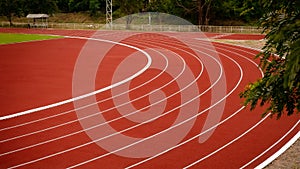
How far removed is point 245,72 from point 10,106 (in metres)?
11.5

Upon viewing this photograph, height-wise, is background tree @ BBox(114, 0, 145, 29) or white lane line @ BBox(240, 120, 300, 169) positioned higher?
background tree @ BBox(114, 0, 145, 29)

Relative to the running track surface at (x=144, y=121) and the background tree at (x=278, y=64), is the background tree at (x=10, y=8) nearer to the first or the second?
the running track surface at (x=144, y=121)

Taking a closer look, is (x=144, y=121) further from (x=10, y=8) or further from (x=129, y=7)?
(x=10, y=8)

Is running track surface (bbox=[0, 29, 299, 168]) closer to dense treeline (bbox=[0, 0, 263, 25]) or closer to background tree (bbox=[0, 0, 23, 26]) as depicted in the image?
dense treeline (bbox=[0, 0, 263, 25])

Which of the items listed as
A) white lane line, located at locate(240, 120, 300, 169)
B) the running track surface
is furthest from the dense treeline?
white lane line, located at locate(240, 120, 300, 169)

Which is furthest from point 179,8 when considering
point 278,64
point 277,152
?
point 278,64

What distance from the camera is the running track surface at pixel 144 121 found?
8.70 m

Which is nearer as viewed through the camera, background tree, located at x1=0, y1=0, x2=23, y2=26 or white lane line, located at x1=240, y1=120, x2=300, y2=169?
white lane line, located at x1=240, y1=120, x2=300, y2=169

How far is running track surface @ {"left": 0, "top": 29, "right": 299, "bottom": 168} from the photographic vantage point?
870 centimetres

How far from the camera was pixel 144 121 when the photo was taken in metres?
11.3

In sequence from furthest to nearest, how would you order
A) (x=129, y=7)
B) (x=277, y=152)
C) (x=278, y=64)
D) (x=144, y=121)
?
(x=129, y=7)
(x=144, y=121)
(x=277, y=152)
(x=278, y=64)

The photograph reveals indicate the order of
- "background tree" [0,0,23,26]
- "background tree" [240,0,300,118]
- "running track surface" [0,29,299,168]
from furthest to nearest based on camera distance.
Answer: "background tree" [0,0,23,26], "running track surface" [0,29,299,168], "background tree" [240,0,300,118]

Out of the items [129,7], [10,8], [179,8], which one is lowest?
[179,8]

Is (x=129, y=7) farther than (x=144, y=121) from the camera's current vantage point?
Yes
